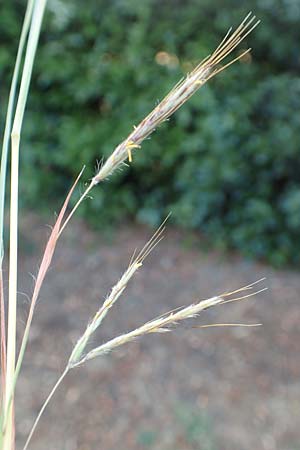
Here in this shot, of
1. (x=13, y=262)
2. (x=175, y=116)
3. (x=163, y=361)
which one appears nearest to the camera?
(x=13, y=262)

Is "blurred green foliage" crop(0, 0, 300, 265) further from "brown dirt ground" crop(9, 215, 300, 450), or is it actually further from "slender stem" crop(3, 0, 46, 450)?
"slender stem" crop(3, 0, 46, 450)

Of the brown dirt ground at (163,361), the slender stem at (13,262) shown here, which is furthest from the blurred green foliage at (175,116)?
the slender stem at (13,262)

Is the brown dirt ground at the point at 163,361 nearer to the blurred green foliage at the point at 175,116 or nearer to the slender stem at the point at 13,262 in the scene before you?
the blurred green foliage at the point at 175,116

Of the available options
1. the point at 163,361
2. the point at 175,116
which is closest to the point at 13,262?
the point at 163,361

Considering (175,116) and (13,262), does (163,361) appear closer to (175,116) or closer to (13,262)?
(175,116)

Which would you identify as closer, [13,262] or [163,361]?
[13,262]

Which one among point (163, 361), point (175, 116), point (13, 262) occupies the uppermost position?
point (175, 116)

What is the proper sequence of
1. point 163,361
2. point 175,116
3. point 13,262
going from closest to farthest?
point 13,262 < point 163,361 < point 175,116
